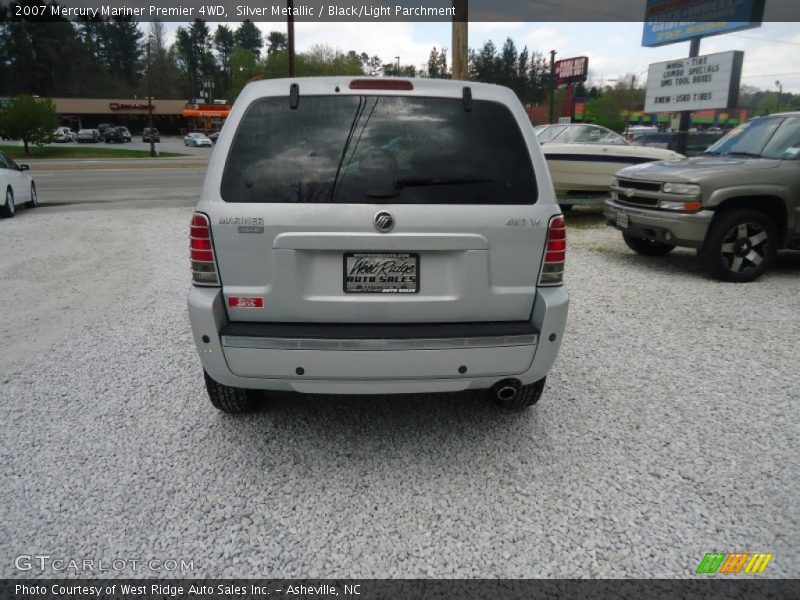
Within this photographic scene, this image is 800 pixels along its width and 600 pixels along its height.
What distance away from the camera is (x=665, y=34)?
19109 mm

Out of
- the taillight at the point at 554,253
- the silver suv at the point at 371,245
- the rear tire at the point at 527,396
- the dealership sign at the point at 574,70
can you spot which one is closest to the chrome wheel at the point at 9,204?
the silver suv at the point at 371,245

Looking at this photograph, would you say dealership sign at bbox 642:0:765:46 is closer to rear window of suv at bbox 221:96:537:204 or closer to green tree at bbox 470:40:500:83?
rear window of suv at bbox 221:96:537:204

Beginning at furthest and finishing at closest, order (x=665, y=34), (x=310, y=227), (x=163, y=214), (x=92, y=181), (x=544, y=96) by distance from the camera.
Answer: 1. (x=544, y=96)
2. (x=92, y=181)
3. (x=665, y=34)
4. (x=163, y=214)
5. (x=310, y=227)

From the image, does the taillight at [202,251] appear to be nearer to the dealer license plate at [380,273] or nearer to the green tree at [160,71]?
the dealer license plate at [380,273]

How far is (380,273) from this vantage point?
2.83 meters

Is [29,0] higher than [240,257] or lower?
higher

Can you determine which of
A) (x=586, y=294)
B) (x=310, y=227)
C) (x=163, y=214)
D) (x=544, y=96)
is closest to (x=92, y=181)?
(x=163, y=214)

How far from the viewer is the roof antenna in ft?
9.69

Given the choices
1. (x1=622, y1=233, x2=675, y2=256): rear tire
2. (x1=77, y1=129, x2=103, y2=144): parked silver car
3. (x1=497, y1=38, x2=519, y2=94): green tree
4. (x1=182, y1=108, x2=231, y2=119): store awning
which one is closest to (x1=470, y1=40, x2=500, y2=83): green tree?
(x1=497, y1=38, x2=519, y2=94): green tree

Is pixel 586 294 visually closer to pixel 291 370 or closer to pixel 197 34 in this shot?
pixel 291 370

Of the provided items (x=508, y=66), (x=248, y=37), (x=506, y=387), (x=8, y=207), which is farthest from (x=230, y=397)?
(x=248, y=37)

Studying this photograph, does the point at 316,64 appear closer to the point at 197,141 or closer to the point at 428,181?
the point at 197,141

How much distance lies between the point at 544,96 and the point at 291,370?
97.2 m

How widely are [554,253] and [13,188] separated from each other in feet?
45.0
